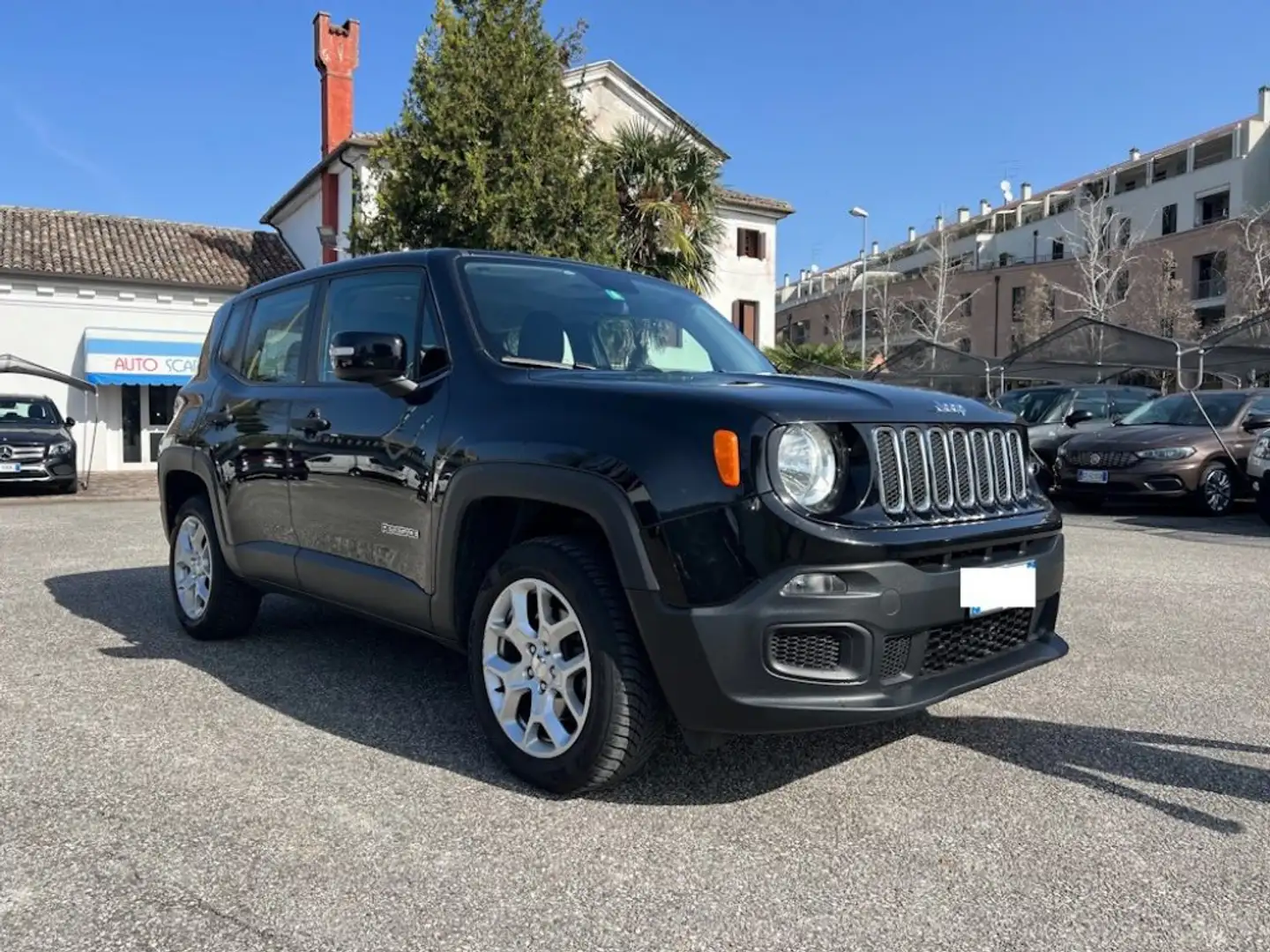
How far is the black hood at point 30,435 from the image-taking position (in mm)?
14617

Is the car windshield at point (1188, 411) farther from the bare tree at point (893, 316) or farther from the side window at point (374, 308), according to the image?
the bare tree at point (893, 316)

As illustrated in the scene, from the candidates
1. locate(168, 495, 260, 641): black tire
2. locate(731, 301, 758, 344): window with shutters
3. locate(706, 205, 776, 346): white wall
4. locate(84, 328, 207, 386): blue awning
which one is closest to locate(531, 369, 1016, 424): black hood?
locate(168, 495, 260, 641): black tire

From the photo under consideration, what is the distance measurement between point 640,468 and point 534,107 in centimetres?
1221

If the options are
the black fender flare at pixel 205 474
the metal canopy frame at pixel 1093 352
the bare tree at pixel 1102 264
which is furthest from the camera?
the bare tree at pixel 1102 264

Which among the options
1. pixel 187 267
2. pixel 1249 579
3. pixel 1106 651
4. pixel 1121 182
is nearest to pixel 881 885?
pixel 1106 651

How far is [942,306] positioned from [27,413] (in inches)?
1673

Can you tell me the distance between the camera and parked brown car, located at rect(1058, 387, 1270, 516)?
38.4ft

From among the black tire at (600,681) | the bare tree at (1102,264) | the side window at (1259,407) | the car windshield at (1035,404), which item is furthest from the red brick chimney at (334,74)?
the bare tree at (1102,264)

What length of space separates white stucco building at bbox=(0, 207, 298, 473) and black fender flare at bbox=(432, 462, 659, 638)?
19735 millimetres

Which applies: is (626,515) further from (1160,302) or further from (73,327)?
(1160,302)

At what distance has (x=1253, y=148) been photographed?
46219 millimetres

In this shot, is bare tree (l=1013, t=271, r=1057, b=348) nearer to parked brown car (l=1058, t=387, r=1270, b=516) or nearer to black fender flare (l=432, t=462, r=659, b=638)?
parked brown car (l=1058, t=387, r=1270, b=516)

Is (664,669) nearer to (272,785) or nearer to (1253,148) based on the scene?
(272,785)

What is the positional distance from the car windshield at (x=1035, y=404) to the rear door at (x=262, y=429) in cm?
1217
